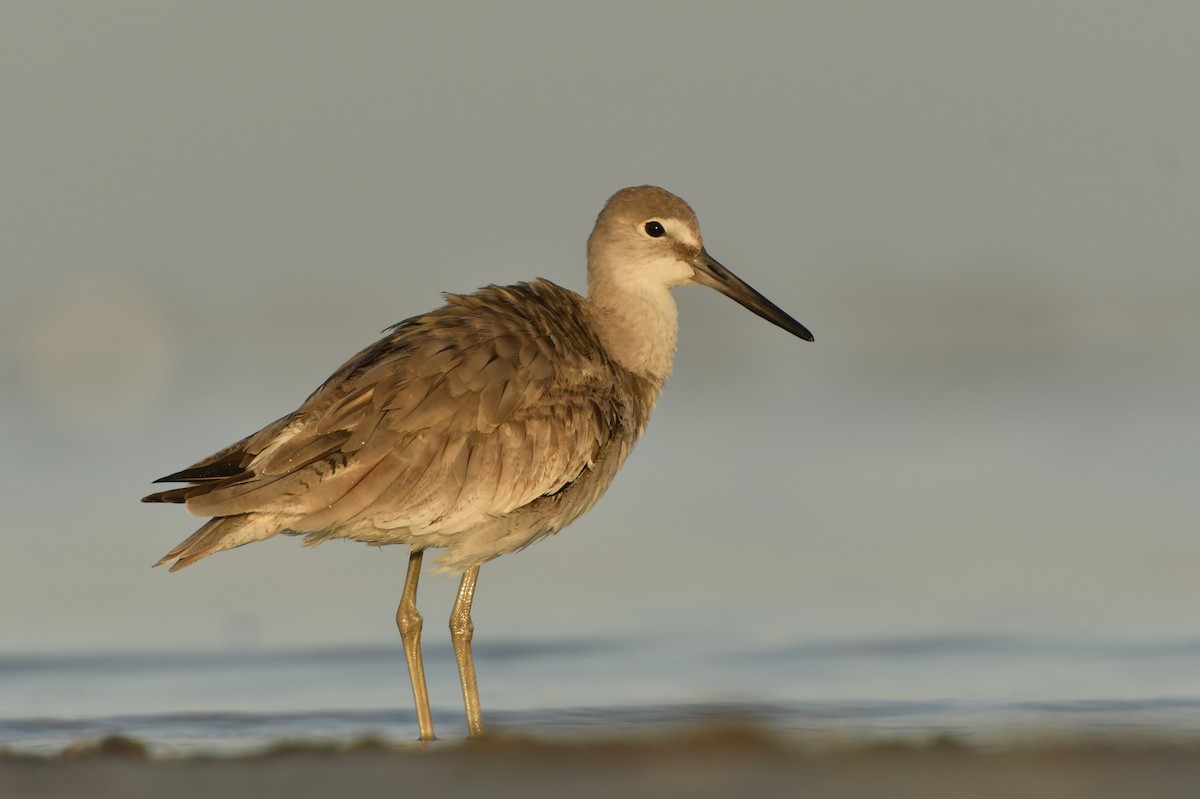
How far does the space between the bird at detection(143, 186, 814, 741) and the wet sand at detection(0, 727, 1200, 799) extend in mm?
1592

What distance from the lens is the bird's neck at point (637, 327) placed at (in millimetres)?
9125

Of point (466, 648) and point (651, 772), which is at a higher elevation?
point (466, 648)

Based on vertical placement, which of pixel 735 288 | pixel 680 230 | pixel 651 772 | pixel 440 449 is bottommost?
pixel 651 772

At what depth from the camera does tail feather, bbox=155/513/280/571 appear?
759 cm

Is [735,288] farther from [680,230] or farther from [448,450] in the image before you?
[448,450]

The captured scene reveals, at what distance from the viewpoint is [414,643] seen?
8.53 metres

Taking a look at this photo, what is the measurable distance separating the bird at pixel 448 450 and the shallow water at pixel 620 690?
588 mm

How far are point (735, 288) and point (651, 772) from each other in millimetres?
4234

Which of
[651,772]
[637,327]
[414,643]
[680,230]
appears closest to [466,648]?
[414,643]

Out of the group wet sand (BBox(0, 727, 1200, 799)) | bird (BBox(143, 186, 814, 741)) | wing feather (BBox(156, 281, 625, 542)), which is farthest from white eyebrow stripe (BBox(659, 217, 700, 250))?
wet sand (BBox(0, 727, 1200, 799))

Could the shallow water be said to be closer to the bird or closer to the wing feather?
the bird

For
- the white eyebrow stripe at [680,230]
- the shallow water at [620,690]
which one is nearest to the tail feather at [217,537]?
the shallow water at [620,690]

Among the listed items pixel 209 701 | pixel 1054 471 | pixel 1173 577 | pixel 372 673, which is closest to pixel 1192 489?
pixel 1054 471

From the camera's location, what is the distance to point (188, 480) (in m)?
7.67
